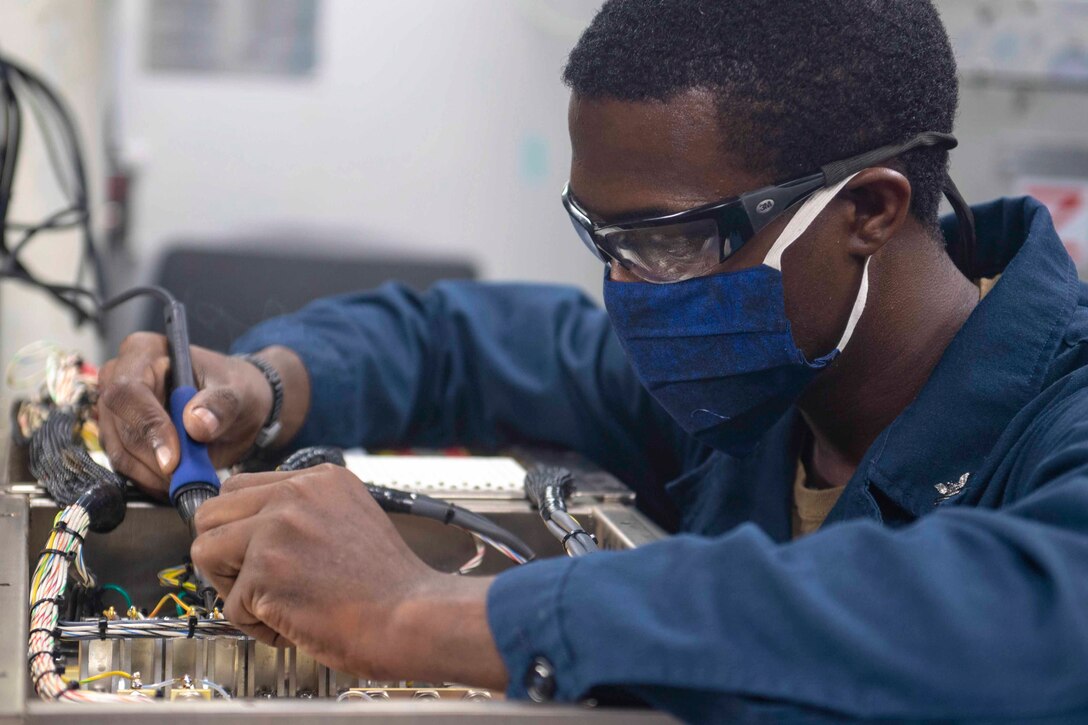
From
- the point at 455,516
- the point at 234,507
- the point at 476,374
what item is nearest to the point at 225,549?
the point at 234,507

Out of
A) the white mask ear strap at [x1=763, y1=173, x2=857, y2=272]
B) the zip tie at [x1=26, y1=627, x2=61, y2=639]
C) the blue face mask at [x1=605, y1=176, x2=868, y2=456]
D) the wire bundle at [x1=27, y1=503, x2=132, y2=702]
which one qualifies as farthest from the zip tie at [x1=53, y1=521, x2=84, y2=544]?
the white mask ear strap at [x1=763, y1=173, x2=857, y2=272]

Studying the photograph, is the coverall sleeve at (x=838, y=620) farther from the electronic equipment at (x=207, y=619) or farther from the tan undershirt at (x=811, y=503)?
the tan undershirt at (x=811, y=503)

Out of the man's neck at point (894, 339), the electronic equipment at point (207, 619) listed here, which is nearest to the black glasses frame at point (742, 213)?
the man's neck at point (894, 339)

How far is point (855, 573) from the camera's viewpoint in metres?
0.56

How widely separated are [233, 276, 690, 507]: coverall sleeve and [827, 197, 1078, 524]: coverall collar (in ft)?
1.46

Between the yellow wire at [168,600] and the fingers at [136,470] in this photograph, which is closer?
the yellow wire at [168,600]

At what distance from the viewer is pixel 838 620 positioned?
1.76 ft

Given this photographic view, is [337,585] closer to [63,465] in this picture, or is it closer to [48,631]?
[48,631]

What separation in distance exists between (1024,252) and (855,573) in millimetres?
516

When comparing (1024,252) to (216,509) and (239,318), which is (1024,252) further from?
(239,318)

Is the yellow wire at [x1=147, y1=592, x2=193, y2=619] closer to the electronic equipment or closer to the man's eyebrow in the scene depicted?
the electronic equipment

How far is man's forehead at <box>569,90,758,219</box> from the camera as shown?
857 millimetres

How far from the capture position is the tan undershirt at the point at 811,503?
1.08 metres

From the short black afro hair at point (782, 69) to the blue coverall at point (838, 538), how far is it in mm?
199
